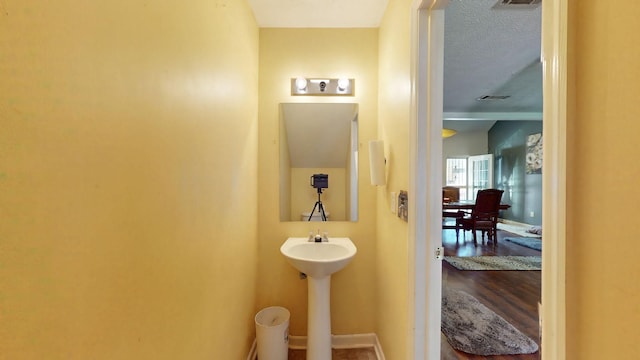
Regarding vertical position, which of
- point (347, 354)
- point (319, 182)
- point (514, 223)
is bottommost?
point (347, 354)

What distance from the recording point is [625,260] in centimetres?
37

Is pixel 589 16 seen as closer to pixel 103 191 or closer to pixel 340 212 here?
pixel 103 191

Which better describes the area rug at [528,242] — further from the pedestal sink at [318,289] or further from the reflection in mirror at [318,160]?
the pedestal sink at [318,289]

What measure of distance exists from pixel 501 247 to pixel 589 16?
5268 mm

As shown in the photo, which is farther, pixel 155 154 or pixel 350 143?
pixel 350 143

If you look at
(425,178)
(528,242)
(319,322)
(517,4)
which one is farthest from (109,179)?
(528,242)

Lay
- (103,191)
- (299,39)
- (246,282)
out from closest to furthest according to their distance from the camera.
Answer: (103,191) → (246,282) → (299,39)

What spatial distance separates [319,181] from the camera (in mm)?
2115

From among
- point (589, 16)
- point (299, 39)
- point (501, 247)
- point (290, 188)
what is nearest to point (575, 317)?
point (589, 16)

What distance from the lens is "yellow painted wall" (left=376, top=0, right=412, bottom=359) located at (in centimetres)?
132

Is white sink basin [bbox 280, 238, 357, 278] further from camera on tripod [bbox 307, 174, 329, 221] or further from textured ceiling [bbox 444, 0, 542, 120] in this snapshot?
textured ceiling [bbox 444, 0, 542, 120]

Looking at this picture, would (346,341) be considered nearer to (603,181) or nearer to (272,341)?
(272,341)

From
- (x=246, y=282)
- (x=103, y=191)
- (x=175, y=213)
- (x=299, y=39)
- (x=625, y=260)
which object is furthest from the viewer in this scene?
(x=299, y=39)

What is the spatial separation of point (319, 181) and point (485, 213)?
421cm
